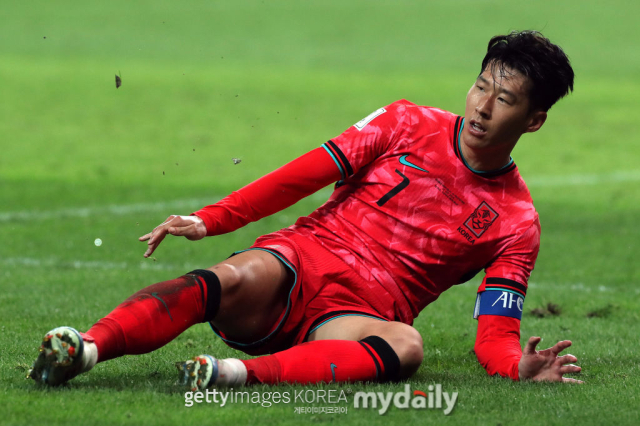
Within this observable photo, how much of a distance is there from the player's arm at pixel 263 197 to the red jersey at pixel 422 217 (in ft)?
0.31

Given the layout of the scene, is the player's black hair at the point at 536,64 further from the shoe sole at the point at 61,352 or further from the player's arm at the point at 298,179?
the shoe sole at the point at 61,352

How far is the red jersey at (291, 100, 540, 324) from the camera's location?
4.47 m

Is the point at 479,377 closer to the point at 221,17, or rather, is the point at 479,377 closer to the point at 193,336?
the point at 193,336

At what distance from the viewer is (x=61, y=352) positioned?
3539 millimetres

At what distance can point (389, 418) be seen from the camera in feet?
11.5

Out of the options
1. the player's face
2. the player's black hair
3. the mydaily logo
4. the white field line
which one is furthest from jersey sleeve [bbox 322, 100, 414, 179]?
Result: the white field line

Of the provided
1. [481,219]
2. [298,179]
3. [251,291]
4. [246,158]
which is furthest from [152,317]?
[246,158]

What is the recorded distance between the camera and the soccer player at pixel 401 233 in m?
4.16

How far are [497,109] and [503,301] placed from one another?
2.71ft

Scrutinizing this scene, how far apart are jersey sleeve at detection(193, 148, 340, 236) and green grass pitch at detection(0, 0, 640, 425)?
700 millimetres

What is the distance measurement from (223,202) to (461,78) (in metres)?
18.8

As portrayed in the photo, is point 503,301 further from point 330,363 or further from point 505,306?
point 330,363

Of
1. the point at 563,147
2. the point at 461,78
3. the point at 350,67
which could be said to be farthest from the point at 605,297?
the point at 350,67

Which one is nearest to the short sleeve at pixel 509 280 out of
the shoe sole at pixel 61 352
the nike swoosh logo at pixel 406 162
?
the nike swoosh logo at pixel 406 162
